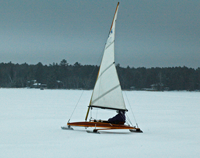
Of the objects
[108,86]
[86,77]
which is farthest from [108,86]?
[86,77]

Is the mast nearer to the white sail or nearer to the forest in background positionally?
the white sail

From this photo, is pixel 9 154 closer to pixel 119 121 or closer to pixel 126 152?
pixel 126 152

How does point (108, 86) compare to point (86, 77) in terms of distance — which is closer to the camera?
point (108, 86)

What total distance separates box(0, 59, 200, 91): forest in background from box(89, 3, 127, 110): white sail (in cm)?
11598

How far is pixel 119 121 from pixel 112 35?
3.33 metres

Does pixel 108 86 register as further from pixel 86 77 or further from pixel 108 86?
pixel 86 77

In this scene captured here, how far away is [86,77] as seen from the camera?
154m

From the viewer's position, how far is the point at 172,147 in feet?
30.8

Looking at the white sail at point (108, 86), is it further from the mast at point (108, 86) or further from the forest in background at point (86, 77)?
the forest in background at point (86, 77)

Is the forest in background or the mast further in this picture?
the forest in background

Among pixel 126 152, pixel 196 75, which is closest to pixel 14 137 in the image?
pixel 126 152

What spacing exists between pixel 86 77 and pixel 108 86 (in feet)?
467

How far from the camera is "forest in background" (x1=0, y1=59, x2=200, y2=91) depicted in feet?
433

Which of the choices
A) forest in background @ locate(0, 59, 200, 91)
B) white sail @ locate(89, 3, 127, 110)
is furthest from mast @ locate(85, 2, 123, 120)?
forest in background @ locate(0, 59, 200, 91)
